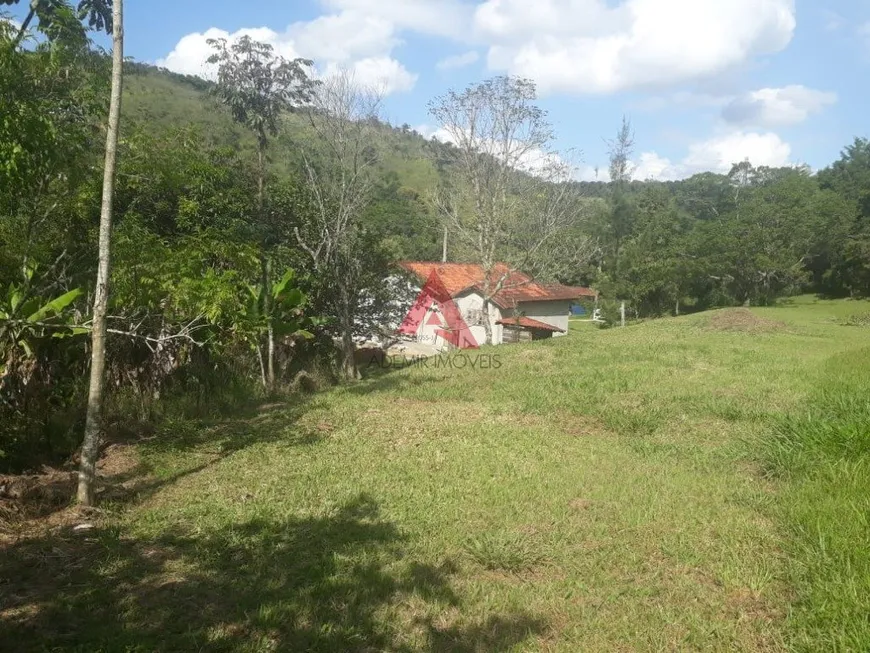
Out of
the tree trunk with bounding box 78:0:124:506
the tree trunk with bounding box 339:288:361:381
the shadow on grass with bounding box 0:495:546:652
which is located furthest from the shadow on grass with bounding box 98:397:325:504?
the tree trunk with bounding box 339:288:361:381

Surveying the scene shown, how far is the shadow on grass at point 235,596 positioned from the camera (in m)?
3.21

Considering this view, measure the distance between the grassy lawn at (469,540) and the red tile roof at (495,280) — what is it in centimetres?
1345

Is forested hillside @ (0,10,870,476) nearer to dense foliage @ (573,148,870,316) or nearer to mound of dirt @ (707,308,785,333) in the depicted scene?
mound of dirt @ (707,308,785,333)

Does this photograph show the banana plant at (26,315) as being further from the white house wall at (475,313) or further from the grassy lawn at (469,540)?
the white house wall at (475,313)

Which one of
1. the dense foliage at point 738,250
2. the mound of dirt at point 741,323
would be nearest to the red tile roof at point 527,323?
the mound of dirt at point 741,323

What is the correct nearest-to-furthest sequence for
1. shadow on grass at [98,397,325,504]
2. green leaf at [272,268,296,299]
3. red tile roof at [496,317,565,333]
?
shadow on grass at [98,397,325,504], green leaf at [272,268,296,299], red tile roof at [496,317,565,333]

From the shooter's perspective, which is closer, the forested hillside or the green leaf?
the forested hillside

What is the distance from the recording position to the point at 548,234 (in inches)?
754

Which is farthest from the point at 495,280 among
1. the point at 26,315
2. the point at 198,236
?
the point at 26,315

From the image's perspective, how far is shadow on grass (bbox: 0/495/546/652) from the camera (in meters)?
3.21

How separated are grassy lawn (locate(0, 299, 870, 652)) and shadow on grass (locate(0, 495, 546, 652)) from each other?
0.6 inches

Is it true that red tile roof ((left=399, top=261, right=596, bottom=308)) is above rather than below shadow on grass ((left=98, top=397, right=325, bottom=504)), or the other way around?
above

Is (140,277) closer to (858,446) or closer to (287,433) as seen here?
(287,433)

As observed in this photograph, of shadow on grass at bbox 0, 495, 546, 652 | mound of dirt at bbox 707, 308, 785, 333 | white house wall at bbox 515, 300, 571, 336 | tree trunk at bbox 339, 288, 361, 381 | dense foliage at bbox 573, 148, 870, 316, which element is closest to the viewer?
shadow on grass at bbox 0, 495, 546, 652
